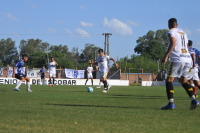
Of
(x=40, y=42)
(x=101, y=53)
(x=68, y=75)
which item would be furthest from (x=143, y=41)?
(x=101, y=53)

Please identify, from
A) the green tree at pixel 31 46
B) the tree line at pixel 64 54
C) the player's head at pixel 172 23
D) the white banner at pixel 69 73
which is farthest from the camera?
the green tree at pixel 31 46

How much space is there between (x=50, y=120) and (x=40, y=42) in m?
116

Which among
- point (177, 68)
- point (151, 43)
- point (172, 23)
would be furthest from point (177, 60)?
point (151, 43)

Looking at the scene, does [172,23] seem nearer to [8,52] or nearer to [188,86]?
[188,86]

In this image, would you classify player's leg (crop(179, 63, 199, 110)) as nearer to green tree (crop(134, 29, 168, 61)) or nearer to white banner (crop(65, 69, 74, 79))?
white banner (crop(65, 69, 74, 79))

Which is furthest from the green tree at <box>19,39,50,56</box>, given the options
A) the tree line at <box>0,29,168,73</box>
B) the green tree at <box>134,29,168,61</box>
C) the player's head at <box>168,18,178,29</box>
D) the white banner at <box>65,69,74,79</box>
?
the player's head at <box>168,18,178,29</box>

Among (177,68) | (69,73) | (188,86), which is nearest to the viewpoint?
(177,68)

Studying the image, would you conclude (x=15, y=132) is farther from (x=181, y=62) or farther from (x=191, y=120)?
(x=181, y=62)

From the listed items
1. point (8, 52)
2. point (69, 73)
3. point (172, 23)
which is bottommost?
point (69, 73)

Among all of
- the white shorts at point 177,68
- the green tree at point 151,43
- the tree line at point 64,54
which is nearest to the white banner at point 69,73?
the white shorts at point 177,68

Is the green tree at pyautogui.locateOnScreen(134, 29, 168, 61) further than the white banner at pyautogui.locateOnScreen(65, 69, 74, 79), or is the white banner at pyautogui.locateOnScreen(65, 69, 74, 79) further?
the green tree at pyautogui.locateOnScreen(134, 29, 168, 61)

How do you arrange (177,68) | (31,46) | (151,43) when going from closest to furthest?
(177,68)
(151,43)
(31,46)

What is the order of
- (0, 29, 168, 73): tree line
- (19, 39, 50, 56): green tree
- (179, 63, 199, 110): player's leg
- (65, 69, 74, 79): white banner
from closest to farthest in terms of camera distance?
1. (179, 63, 199, 110): player's leg
2. (65, 69, 74, 79): white banner
3. (0, 29, 168, 73): tree line
4. (19, 39, 50, 56): green tree

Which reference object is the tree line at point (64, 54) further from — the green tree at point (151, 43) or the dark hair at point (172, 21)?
the dark hair at point (172, 21)
